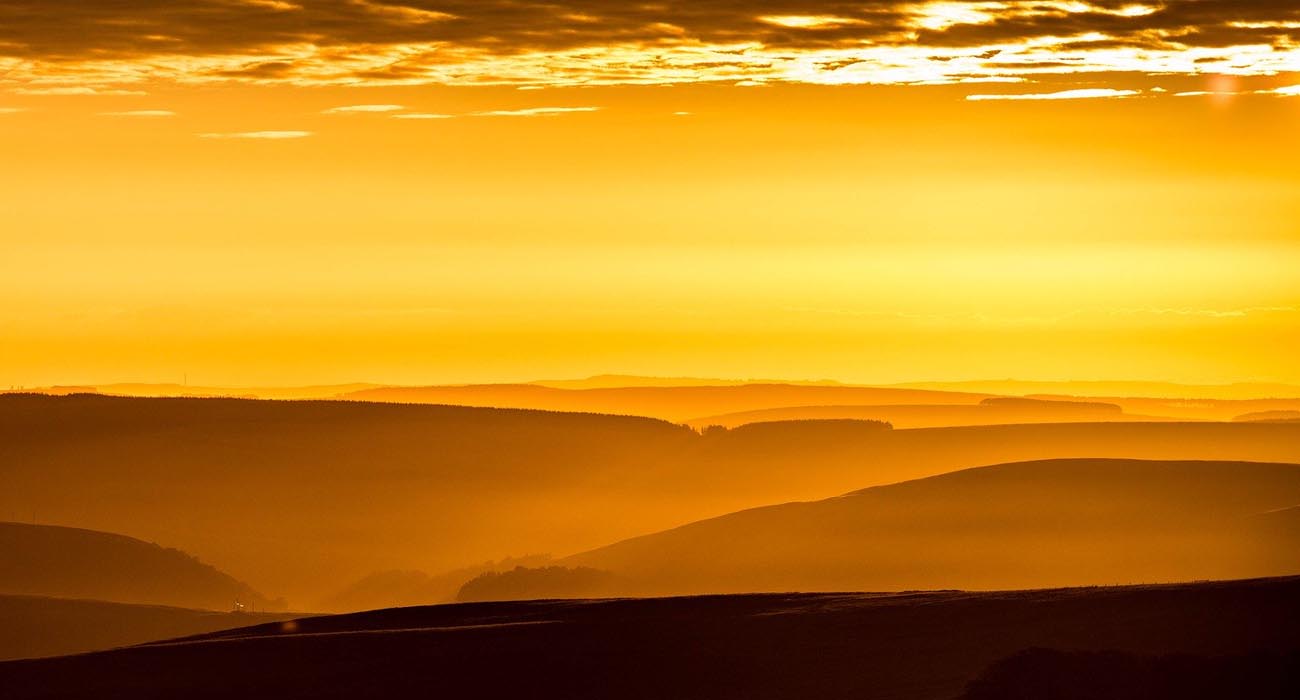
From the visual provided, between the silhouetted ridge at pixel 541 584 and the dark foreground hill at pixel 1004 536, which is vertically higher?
the dark foreground hill at pixel 1004 536

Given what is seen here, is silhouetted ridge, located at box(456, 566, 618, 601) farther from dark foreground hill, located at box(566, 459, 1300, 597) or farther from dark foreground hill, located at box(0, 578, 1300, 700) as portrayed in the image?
dark foreground hill, located at box(0, 578, 1300, 700)

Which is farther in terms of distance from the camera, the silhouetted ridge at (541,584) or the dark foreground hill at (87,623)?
the silhouetted ridge at (541,584)

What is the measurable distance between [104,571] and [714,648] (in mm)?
104289

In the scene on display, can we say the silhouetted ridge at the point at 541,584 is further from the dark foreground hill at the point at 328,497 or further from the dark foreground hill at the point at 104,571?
the dark foreground hill at the point at 328,497

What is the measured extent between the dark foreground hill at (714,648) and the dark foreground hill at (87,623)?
55455mm

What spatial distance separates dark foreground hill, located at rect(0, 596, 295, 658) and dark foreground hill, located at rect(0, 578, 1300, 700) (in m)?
55.5

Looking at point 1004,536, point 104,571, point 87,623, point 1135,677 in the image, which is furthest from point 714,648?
point 104,571

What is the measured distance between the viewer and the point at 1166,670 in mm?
20922

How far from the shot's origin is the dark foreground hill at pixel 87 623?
8362 cm

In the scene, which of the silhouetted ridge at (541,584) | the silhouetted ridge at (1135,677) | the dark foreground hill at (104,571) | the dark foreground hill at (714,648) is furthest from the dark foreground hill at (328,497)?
the silhouetted ridge at (1135,677)

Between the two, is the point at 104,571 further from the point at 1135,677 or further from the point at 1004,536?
the point at 1135,677

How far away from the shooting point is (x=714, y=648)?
2652 cm

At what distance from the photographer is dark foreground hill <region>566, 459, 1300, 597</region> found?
10156cm

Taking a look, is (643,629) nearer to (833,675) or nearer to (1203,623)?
(833,675)
